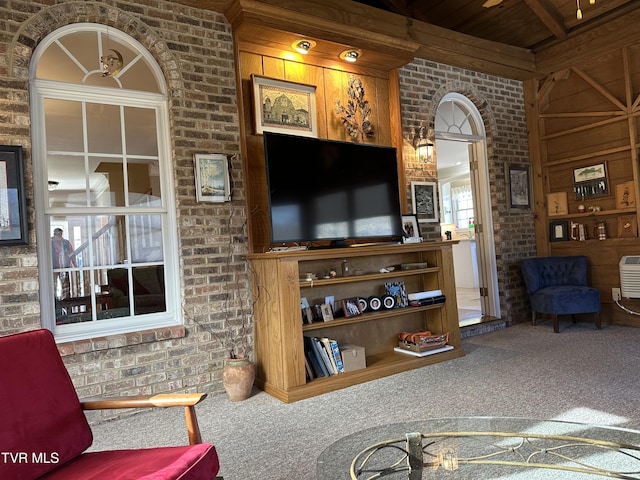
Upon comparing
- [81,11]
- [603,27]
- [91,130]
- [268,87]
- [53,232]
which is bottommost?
[53,232]

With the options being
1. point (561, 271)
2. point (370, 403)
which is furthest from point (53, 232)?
point (561, 271)

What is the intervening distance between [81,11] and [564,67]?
5.37 m

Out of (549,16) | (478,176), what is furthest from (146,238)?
(549,16)

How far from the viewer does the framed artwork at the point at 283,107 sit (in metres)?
3.95

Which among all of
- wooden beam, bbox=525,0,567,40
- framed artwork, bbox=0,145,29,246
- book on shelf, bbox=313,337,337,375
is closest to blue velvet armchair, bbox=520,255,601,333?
wooden beam, bbox=525,0,567,40

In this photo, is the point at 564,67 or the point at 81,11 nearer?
the point at 81,11

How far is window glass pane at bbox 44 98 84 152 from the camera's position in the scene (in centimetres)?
326

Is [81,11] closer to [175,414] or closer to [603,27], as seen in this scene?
[175,414]

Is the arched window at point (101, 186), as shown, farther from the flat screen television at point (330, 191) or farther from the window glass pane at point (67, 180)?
the flat screen television at point (330, 191)

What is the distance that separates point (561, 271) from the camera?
218 inches

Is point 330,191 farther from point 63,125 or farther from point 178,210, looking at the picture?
point 63,125

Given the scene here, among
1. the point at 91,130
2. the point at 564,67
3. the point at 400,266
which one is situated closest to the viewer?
the point at 91,130

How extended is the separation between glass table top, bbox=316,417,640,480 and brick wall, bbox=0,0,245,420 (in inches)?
83.4

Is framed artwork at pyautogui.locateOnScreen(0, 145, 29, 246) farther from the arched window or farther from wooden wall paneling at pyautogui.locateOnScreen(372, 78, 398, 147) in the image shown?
wooden wall paneling at pyautogui.locateOnScreen(372, 78, 398, 147)
